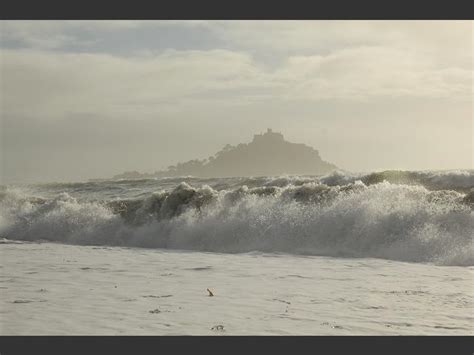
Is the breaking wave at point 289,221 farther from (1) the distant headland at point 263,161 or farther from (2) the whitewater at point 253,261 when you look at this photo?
(1) the distant headland at point 263,161

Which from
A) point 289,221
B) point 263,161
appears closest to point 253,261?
point 289,221

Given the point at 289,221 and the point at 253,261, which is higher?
the point at 289,221

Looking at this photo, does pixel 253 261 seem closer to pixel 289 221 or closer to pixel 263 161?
pixel 289 221

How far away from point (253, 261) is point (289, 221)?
2911 mm

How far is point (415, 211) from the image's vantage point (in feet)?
41.3

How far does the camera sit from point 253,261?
10.9 metres

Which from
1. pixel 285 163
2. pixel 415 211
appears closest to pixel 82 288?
pixel 415 211

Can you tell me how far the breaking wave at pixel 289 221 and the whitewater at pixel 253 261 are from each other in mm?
38

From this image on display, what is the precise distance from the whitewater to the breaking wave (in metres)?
0.04

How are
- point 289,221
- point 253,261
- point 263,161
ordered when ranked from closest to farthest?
1. point 253,261
2. point 289,221
3. point 263,161

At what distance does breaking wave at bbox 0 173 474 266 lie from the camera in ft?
39.0

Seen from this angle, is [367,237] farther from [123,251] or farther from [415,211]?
[123,251]

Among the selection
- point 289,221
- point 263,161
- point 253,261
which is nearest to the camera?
point 253,261

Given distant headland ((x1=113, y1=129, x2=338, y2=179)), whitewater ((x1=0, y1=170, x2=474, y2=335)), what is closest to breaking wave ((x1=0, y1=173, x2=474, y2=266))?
whitewater ((x1=0, y1=170, x2=474, y2=335))
